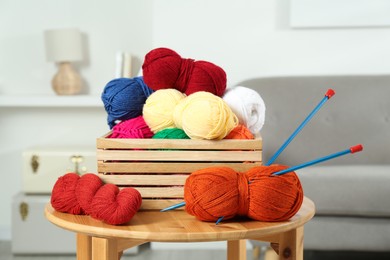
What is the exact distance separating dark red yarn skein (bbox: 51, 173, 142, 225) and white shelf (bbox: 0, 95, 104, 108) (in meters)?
1.78

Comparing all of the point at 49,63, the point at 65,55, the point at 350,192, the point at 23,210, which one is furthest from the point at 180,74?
the point at 49,63

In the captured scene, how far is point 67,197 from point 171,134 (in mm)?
229

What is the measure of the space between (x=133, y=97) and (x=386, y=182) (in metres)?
1.23

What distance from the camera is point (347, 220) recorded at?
233cm

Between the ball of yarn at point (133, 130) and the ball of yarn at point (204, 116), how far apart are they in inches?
3.2

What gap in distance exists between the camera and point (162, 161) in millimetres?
1280

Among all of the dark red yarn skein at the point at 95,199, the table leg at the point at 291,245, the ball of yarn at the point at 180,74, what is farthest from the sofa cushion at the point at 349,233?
the dark red yarn skein at the point at 95,199

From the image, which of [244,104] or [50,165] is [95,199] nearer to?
[244,104]

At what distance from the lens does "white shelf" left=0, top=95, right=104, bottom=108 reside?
3016 mm

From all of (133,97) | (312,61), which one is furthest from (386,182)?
(133,97)

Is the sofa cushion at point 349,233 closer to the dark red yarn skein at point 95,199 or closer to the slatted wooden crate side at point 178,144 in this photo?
the slatted wooden crate side at point 178,144

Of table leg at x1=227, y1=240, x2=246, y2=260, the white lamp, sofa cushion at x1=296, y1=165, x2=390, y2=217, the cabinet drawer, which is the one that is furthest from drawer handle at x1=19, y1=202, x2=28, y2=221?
table leg at x1=227, y1=240, x2=246, y2=260

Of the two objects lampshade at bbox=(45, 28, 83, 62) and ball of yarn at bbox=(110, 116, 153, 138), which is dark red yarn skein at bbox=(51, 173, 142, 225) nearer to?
ball of yarn at bbox=(110, 116, 153, 138)

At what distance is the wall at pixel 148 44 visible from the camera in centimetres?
301
